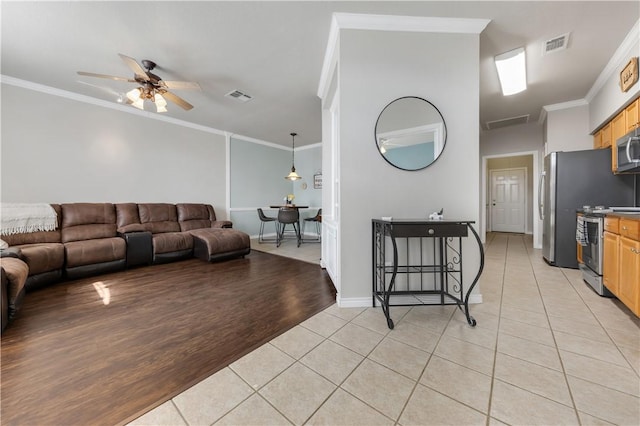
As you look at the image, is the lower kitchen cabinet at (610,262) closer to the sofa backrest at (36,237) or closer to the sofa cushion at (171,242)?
the sofa cushion at (171,242)

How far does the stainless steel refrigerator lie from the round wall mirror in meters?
2.50

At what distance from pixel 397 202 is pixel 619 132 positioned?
10.5 feet

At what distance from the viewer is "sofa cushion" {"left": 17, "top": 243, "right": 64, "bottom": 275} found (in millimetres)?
2500

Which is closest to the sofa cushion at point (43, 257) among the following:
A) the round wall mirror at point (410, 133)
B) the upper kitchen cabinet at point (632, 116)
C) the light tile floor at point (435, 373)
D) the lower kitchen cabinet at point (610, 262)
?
the light tile floor at point (435, 373)

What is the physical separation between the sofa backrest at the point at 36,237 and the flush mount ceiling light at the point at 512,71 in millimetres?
6010

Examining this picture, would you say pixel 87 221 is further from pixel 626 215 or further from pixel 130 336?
pixel 626 215

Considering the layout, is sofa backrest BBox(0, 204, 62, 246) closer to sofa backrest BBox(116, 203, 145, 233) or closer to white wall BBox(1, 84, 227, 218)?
white wall BBox(1, 84, 227, 218)

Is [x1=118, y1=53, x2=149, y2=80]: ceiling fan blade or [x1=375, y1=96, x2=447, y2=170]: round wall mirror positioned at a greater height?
[x1=118, y1=53, x2=149, y2=80]: ceiling fan blade

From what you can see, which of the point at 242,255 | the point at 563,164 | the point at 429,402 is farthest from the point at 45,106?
the point at 563,164

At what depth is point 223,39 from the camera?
2373 mm

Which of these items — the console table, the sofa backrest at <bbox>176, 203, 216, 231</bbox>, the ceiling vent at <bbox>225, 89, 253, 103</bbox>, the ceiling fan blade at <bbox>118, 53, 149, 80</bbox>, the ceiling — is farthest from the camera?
the sofa backrest at <bbox>176, 203, 216, 231</bbox>

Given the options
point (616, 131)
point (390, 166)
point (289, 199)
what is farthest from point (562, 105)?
point (289, 199)

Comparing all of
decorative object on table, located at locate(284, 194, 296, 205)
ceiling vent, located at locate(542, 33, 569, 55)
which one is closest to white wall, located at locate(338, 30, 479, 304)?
ceiling vent, located at locate(542, 33, 569, 55)

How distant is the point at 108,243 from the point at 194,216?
61.6 inches
